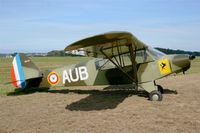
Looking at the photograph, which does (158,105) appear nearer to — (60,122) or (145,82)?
(145,82)

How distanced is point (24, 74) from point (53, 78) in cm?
129

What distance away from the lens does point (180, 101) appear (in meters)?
8.74

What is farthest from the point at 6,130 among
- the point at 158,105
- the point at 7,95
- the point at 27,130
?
the point at 7,95

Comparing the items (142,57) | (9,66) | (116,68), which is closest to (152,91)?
(142,57)

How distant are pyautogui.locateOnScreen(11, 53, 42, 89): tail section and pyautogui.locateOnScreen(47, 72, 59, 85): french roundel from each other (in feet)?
1.52

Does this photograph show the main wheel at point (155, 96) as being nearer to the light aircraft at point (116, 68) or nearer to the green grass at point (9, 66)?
the light aircraft at point (116, 68)

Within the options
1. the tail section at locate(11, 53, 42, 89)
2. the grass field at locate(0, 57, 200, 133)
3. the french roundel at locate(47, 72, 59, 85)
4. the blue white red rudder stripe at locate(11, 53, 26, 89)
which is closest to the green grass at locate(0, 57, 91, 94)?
the blue white red rudder stripe at locate(11, 53, 26, 89)

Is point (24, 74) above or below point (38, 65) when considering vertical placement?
above

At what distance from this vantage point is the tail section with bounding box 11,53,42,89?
37.3 feet

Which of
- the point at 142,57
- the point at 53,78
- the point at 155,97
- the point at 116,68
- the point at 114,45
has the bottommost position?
the point at 155,97

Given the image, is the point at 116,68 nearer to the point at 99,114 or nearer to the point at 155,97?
the point at 155,97

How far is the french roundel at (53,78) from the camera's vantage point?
36.7 feet

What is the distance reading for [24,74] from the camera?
1143 cm

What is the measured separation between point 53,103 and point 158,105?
347 centimetres
